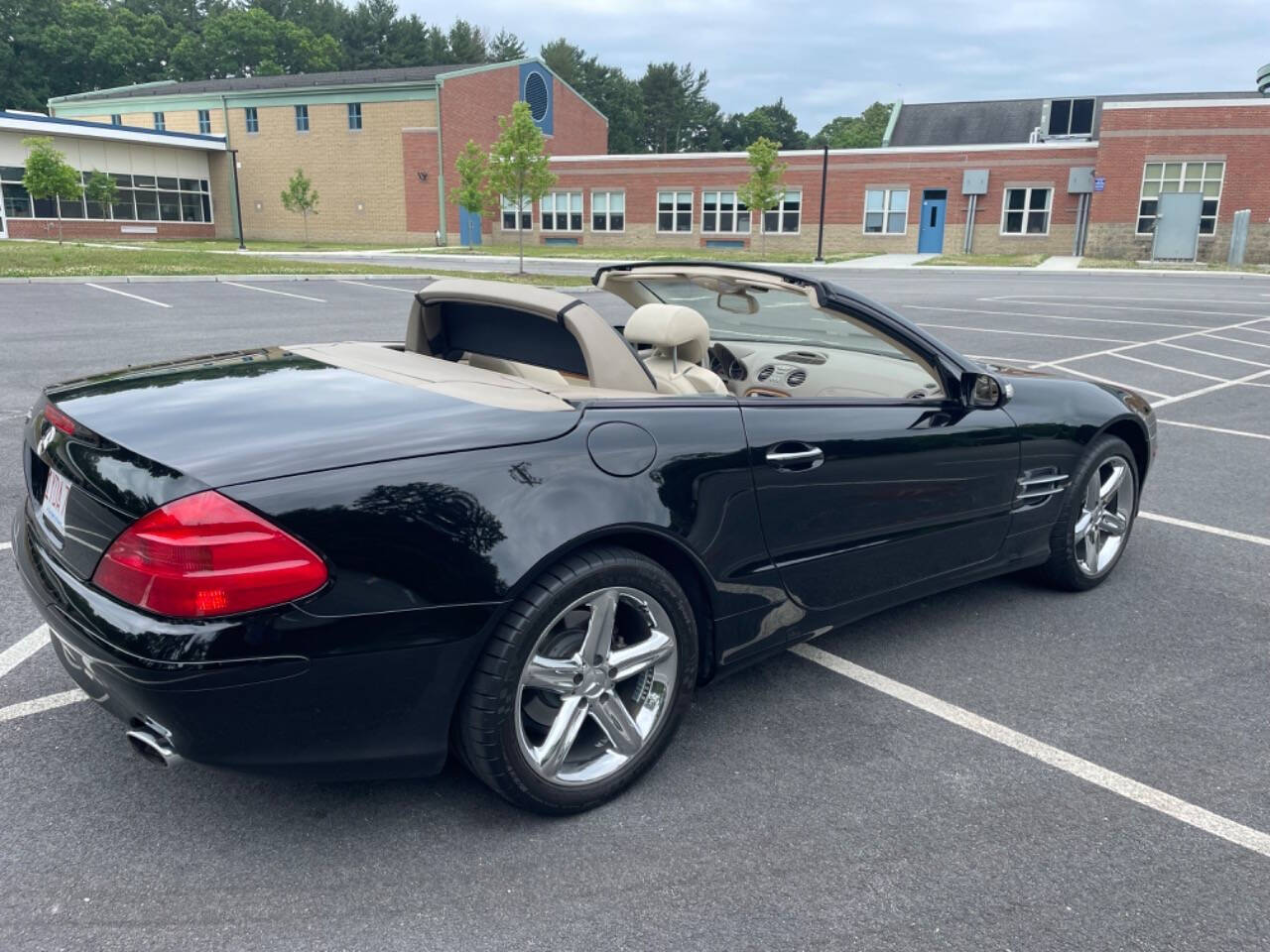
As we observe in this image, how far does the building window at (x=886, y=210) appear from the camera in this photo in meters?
45.2

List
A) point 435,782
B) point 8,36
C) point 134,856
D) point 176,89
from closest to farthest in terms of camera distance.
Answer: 1. point 134,856
2. point 435,782
3. point 176,89
4. point 8,36

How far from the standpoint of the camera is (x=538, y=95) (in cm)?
5659

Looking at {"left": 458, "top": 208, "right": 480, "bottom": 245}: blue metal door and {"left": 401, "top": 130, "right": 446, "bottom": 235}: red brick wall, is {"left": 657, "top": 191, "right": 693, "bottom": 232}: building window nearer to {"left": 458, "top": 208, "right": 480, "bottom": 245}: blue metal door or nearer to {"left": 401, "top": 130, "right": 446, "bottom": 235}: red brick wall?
{"left": 458, "top": 208, "right": 480, "bottom": 245}: blue metal door

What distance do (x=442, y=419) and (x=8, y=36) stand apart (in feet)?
309

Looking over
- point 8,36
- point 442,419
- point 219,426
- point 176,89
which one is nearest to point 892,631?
point 442,419

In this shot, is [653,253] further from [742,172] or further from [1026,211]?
[1026,211]

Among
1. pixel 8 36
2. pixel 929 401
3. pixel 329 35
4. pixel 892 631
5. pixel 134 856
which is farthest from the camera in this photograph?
pixel 329 35

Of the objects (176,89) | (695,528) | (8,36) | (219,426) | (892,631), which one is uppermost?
(8,36)

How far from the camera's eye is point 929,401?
3.71m

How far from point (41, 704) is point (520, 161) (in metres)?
30.0

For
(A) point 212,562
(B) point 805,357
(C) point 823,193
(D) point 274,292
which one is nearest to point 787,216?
(C) point 823,193

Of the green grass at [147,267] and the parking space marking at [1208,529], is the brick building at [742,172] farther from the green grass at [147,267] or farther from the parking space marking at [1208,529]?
the parking space marking at [1208,529]

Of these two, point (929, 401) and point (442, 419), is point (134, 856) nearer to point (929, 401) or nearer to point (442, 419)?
point (442, 419)

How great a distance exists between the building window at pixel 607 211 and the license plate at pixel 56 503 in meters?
50.4
